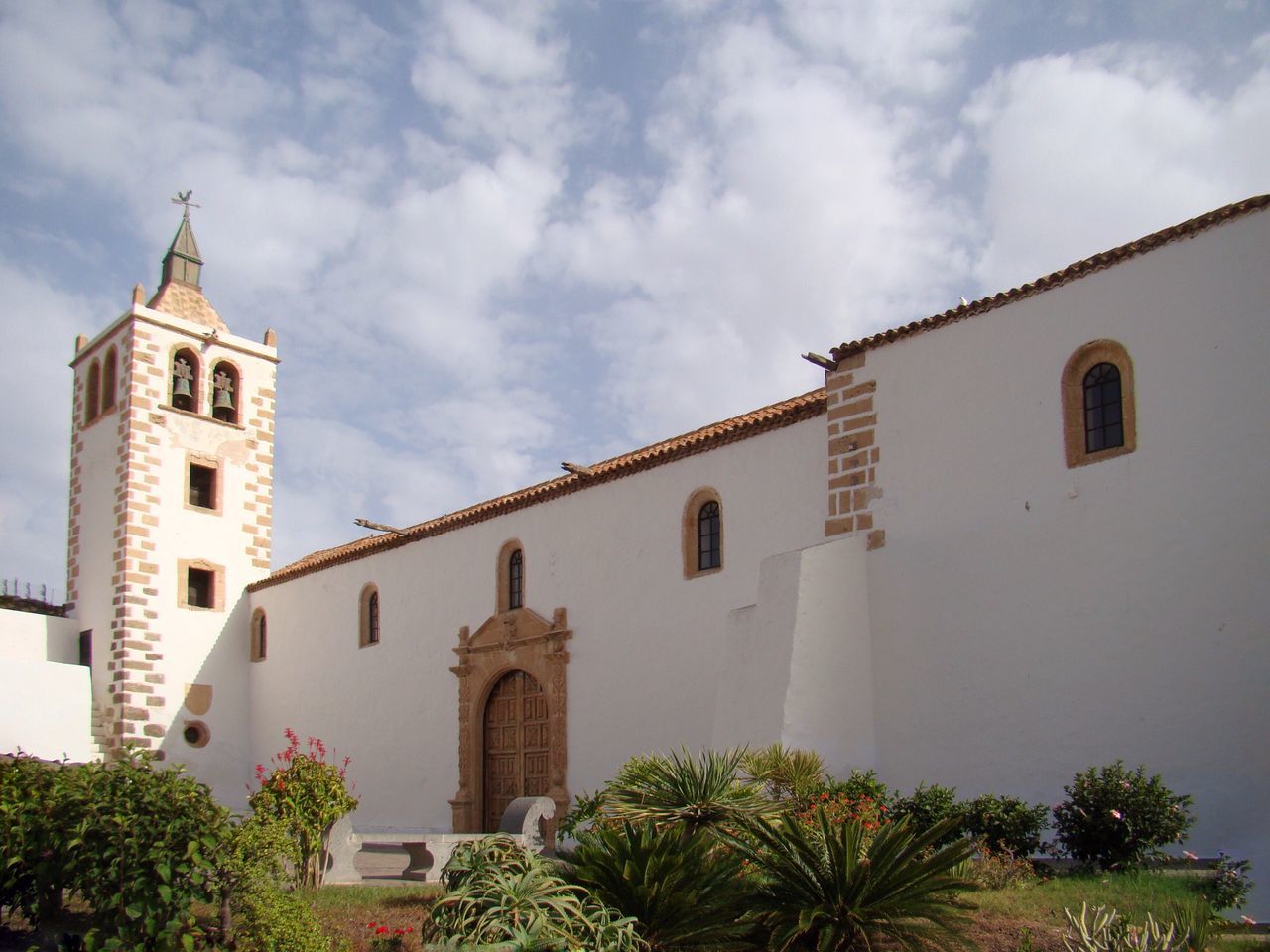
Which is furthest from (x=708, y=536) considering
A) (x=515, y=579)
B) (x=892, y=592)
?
(x=515, y=579)

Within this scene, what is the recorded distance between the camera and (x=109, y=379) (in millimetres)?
23109

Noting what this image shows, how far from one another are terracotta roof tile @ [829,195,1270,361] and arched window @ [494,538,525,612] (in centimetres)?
633

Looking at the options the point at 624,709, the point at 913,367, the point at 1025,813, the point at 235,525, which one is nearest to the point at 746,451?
the point at 913,367

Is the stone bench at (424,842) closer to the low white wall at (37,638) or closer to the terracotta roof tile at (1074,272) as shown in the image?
the terracotta roof tile at (1074,272)

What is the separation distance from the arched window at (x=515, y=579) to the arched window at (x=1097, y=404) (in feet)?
27.7

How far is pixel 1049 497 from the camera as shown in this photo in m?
11.1

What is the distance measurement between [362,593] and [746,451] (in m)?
8.98

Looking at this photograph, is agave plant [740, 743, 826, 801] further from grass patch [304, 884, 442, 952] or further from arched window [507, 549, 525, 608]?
arched window [507, 549, 525, 608]

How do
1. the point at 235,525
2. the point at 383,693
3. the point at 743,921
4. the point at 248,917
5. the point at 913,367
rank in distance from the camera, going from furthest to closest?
the point at 235,525 → the point at 383,693 → the point at 913,367 → the point at 248,917 → the point at 743,921

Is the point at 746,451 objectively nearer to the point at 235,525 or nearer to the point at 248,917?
the point at 248,917

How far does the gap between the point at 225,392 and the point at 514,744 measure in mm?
10464

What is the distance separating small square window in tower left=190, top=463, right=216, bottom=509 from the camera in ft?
75.8

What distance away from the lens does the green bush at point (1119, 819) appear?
9148 mm

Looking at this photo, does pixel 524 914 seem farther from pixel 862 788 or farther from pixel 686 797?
pixel 862 788
